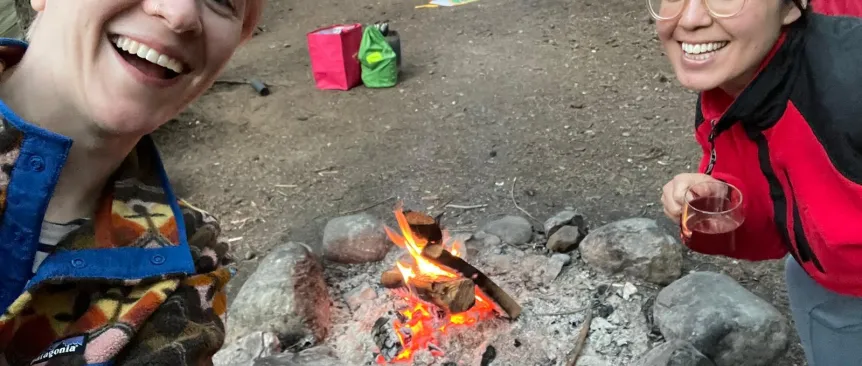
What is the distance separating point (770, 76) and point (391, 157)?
2672 millimetres

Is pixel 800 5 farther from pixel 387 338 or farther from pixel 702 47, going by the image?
pixel 387 338

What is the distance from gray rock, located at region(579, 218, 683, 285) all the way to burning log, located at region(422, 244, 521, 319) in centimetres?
44

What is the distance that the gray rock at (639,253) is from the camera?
2.72 meters

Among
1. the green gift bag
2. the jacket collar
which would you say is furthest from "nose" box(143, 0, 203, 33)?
the green gift bag

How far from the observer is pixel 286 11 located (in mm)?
7629

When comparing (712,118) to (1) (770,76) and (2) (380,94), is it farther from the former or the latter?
(2) (380,94)

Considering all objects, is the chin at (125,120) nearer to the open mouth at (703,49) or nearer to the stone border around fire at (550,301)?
the stone border around fire at (550,301)

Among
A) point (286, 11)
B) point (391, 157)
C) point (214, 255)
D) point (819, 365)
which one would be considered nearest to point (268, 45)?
point (286, 11)

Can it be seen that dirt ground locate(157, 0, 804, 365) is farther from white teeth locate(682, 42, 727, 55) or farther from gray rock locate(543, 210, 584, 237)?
white teeth locate(682, 42, 727, 55)

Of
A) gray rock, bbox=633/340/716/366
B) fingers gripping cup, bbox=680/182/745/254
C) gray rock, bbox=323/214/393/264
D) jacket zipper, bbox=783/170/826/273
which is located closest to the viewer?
jacket zipper, bbox=783/170/826/273

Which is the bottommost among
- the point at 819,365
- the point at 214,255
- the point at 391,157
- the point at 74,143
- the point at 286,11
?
the point at 286,11

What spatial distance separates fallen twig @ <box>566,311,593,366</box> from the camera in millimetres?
2412

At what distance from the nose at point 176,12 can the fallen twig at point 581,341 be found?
173cm

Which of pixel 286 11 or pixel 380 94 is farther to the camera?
pixel 286 11
